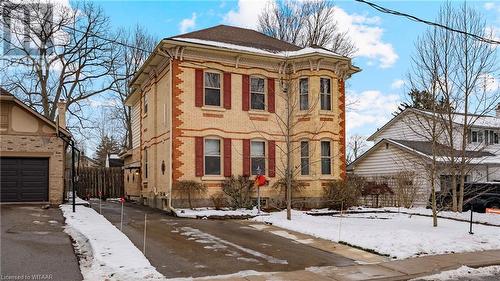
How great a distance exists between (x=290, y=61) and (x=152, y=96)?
7313 mm

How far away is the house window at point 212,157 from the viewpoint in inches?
801

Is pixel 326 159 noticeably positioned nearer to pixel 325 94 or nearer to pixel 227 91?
pixel 325 94

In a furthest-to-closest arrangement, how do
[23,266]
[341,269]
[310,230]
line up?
[310,230] → [341,269] → [23,266]

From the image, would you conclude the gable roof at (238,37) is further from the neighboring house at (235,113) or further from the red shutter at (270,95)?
the red shutter at (270,95)

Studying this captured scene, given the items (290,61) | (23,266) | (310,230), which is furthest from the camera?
(290,61)

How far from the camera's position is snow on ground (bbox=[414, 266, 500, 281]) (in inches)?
346

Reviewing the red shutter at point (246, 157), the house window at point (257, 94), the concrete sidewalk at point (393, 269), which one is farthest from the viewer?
the house window at point (257, 94)

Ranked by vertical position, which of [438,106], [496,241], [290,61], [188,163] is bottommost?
[496,241]

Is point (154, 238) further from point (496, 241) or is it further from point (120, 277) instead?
point (496, 241)

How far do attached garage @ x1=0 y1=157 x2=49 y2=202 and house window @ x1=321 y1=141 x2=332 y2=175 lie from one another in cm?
1267

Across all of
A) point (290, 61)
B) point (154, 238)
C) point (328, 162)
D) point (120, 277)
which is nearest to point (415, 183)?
point (328, 162)

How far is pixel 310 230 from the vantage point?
1398cm

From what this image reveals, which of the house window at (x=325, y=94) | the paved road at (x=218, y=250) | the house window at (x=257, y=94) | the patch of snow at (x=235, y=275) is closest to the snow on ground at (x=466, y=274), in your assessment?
the paved road at (x=218, y=250)

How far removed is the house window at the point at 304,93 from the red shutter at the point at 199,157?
5.40 m
